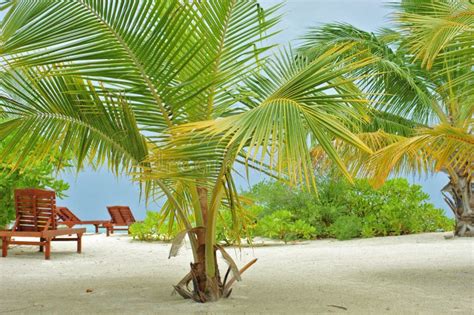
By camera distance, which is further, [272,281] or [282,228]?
[282,228]

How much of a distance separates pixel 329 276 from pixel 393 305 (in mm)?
1785

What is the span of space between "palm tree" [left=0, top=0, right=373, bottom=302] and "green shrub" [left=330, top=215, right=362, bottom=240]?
761cm

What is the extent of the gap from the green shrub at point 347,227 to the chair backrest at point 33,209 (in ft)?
20.4

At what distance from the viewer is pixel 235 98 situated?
15.5 feet

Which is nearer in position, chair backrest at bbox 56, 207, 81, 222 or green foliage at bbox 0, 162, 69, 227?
green foliage at bbox 0, 162, 69, 227

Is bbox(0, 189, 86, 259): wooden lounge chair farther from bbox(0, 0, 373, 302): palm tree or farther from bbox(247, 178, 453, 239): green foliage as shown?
bbox(247, 178, 453, 239): green foliage

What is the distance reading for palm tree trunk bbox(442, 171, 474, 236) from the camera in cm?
1073

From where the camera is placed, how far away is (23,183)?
31.0 feet

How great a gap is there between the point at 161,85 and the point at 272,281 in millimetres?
2597

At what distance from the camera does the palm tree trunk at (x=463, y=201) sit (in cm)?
1073

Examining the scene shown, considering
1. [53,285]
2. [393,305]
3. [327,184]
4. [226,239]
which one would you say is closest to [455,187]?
[327,184]

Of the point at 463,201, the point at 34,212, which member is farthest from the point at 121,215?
the point at 463,201

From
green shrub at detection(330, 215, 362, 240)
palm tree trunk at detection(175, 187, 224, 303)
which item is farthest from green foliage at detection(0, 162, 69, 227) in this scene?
green shrub at detection(330, 215, 362, 240)

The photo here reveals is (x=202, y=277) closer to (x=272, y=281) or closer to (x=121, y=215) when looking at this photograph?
(x=272, y=281)
